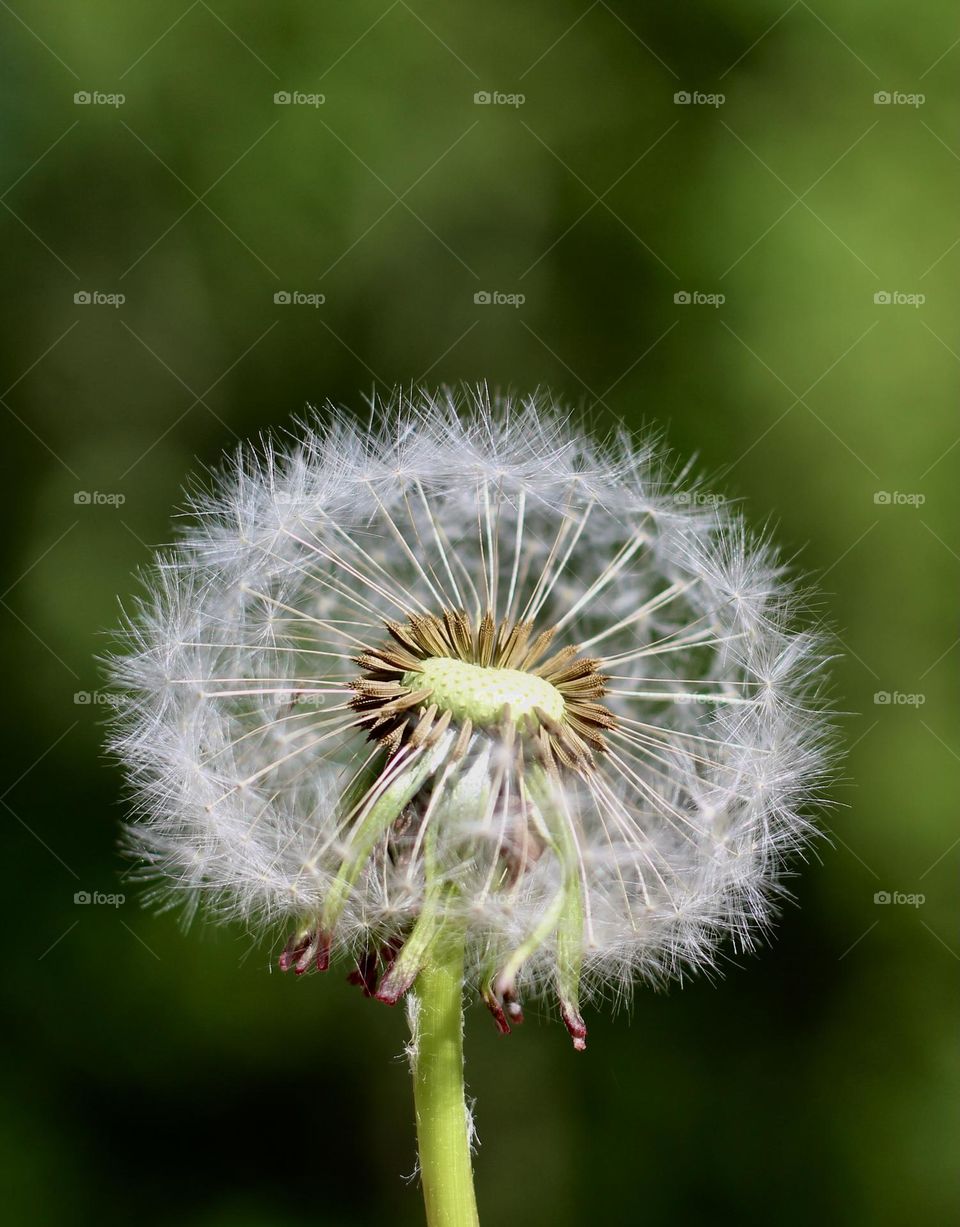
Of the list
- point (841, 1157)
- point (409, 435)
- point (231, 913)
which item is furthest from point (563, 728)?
point (841, 1157)

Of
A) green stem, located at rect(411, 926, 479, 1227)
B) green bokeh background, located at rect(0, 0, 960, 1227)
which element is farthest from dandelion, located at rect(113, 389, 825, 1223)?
green bokeh background, located at rect(0, 0, 960, 1227)

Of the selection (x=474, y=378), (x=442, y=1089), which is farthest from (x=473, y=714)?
(x=474, y=378)

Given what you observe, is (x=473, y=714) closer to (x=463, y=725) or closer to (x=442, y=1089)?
(x=463, y=725)

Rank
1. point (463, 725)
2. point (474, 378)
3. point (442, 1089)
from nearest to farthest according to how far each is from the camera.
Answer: point (442, 1089) → point (463, 725) → point (474, 378)

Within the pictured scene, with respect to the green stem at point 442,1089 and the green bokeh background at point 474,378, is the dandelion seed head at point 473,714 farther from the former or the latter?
the green bokeh background at point 474,378

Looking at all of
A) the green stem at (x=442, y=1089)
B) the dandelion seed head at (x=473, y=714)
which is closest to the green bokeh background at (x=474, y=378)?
the dandelion seed head at (x=473, y=714)
